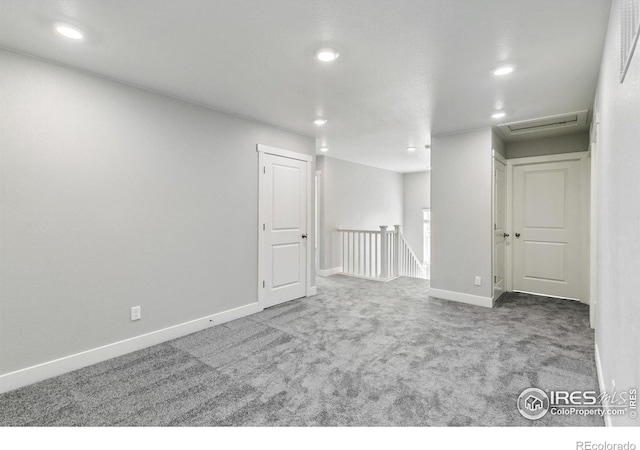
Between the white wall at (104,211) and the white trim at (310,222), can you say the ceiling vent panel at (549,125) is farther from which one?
the white wall at (104,211)

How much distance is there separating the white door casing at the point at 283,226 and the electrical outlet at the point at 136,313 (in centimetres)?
137

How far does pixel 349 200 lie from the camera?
6504 mm

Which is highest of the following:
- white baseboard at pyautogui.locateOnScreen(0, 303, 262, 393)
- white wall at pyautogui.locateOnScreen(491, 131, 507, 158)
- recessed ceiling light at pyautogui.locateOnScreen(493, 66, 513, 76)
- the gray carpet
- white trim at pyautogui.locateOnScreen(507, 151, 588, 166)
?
Result: recessed ceiling light at pyautogui.locateOnScreen(493, 66, 513, 76)

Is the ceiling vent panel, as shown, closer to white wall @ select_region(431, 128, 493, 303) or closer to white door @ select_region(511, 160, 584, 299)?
white wall @ select_region(431, 128, 493, 303)

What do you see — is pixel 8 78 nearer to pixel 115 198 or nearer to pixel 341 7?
pixel 115 198

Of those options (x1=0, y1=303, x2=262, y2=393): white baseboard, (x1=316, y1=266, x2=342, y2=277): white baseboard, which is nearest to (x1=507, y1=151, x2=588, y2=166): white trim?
(x1=316, y1=266, x2=342, y2=277): white baseboard

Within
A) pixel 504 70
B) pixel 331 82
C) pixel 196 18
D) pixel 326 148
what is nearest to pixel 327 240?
pixel 326 148

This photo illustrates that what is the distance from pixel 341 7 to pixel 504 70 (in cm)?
152

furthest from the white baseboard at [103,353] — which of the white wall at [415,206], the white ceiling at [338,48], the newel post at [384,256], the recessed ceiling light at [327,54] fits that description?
the white wall at [415,206]

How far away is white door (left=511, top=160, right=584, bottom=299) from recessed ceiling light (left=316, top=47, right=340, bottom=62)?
3.84 m

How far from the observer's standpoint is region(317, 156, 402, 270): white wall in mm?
5930

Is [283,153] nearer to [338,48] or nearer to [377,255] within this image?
[338,48]

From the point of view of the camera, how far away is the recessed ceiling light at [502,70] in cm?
235

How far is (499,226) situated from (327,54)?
11.9 feet
